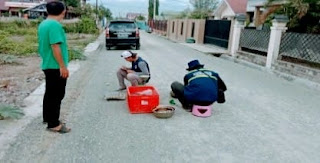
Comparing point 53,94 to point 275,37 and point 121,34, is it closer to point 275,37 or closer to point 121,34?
point 275,37

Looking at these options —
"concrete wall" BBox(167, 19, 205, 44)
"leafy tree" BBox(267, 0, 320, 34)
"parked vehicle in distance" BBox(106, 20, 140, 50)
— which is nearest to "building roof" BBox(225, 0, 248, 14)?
"concrete wall" BBox(167, 19, 205, 44)

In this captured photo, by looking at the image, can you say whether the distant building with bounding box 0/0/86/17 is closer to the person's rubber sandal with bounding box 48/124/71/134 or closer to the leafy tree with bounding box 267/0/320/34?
the leafy tree with bounding box 267/0/320/34

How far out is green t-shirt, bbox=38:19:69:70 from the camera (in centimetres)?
391

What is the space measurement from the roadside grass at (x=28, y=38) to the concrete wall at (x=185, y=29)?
7.67 metres

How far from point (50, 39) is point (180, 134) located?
7.08ft

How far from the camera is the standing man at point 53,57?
3934 millimetres

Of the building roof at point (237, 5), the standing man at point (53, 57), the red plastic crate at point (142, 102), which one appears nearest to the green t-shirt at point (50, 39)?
the standing man at point (53, 57)

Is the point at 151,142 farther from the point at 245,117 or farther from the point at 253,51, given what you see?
the point at 253,51

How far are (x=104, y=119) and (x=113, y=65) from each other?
21.0 feet

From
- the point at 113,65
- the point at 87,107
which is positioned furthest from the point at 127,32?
the point at 87,107

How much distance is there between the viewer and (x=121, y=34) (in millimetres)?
17078

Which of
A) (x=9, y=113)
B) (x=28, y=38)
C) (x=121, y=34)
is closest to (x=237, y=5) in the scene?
(x=121, y=34)

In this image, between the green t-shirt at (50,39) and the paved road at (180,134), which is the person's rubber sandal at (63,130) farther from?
the green t-shirt at (50,39)

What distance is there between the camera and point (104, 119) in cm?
513
